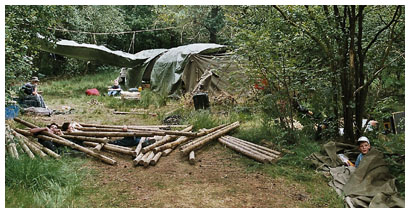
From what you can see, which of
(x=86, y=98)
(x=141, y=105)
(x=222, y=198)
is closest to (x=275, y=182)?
(x=222, y=198)

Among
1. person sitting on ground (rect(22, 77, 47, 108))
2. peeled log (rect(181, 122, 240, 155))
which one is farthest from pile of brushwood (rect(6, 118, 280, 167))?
person sitting on ground (rect(22, 77, 47, 108))

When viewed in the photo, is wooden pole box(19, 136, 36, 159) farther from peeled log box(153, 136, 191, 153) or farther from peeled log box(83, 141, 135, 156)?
peeled log box(153, 136, 191, 153)

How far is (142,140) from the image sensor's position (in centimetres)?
580

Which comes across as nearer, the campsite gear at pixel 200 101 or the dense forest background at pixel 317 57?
the dense forest background at pixel 317 57

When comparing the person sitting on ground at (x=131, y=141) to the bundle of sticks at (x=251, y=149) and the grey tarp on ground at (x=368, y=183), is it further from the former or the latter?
the grey tarp on ground at (x=368, y=183)

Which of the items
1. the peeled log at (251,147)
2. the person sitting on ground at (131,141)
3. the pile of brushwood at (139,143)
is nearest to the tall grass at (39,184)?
the pile of brushwood at (139,143)

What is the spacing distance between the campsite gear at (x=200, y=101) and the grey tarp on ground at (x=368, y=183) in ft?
15.3

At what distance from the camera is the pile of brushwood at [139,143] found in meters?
4.80

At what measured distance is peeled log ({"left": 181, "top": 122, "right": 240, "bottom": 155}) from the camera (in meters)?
5.32

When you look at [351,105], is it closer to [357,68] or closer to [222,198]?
[357,68]

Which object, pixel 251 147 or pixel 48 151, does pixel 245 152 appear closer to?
pixel 251 147

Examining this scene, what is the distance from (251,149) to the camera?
5.30 metres

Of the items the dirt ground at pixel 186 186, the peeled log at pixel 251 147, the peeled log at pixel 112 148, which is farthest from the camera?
the peeled log at pixel 112 148

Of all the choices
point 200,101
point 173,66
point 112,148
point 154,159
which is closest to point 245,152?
point 154,159
